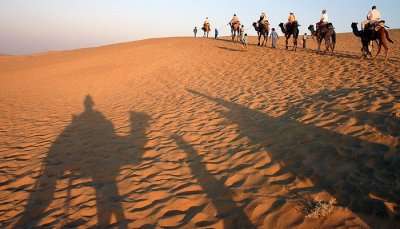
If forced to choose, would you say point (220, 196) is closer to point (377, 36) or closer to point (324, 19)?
point (377, 36)

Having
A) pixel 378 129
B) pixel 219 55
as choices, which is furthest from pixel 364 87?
pixel 219 55

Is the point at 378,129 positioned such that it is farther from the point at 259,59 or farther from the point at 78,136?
the point at 259,59

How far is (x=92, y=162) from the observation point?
6.06 meters

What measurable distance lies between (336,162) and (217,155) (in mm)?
2173

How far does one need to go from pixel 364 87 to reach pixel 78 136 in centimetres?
849

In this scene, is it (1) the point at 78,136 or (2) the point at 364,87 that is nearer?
(1) the point at 78,136

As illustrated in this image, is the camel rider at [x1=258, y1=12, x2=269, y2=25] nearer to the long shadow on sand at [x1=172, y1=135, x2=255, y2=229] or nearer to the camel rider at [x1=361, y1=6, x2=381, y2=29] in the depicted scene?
the camel rider at [x1=361, y1=6, x2=381, y2=29]

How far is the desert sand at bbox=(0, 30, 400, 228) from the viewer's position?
3.89 meters

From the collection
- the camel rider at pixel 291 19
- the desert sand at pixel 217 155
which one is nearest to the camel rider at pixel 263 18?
the camel rider at pixel 291 19

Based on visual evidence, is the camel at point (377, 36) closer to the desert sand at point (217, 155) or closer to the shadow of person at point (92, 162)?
the desert sand at point (217, 155)

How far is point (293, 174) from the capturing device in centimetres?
464

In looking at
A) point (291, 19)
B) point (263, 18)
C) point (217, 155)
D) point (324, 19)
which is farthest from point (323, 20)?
point (217, 155)

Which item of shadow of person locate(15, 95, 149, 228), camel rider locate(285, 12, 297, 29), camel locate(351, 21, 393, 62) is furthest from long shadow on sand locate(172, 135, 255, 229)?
camel rider locate(285, 12, 297, 29)

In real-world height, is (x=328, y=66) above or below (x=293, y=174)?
above
